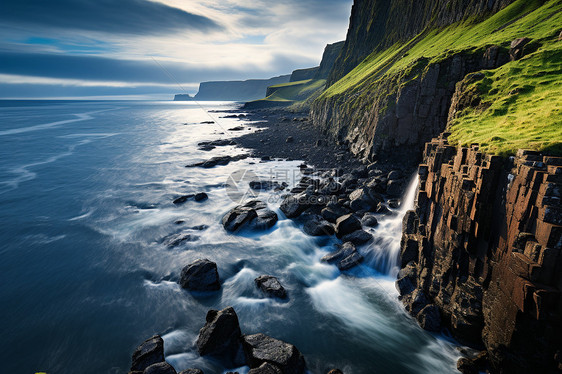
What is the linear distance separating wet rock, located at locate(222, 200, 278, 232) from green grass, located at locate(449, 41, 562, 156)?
15.4 meters

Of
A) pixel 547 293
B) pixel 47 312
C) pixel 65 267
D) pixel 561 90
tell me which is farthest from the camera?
pixel 65 267

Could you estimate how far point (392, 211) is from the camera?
2205 cm

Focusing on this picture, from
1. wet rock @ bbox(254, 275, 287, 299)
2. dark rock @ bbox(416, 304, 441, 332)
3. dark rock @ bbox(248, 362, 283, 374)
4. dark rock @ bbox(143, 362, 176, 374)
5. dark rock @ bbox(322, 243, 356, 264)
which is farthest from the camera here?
dark rock @ bbox(322, 243, 356, 264)

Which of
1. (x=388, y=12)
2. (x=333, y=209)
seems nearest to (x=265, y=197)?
(x=333, y=209)

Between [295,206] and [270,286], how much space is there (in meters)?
9.82

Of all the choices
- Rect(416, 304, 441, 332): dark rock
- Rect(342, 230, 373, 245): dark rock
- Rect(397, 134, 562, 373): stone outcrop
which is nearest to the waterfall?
Rect(342, 230, 373, 245): dark rock

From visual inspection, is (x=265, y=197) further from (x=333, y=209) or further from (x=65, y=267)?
(x=65, y=267)

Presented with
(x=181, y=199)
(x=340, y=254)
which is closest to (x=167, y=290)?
(x=340, y=254)

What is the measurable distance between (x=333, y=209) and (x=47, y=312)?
20.9 m

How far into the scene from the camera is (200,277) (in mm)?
16078

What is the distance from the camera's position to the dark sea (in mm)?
12016

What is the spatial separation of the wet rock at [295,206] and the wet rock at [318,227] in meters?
2.07

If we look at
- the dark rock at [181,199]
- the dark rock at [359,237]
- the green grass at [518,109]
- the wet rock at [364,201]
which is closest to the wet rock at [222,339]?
the dark rock at [359,237]

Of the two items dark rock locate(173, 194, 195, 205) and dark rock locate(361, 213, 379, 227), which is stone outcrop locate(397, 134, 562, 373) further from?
dark rock locate(173, 194, 195, 205)
